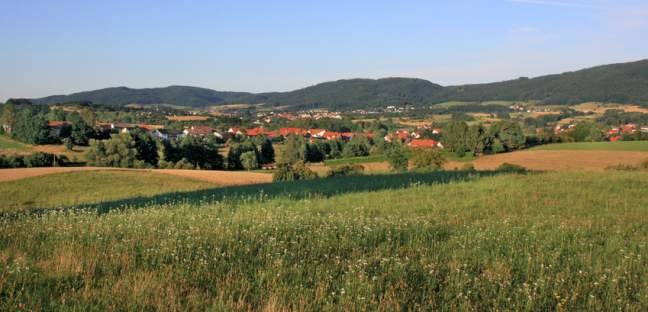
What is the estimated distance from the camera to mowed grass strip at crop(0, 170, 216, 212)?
3241 centimetres

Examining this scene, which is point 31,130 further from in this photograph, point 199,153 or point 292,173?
point 292,173

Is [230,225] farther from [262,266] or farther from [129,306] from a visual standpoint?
[129,306]

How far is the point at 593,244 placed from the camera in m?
7.83

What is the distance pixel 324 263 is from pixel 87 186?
118 ft

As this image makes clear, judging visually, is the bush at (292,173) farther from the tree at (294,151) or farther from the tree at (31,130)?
the tree at (31,130)

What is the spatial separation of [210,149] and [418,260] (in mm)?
71889

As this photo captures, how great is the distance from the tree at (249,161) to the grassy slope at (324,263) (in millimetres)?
64919

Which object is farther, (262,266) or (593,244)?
(593,244)

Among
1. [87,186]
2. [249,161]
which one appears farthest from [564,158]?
[87,186]

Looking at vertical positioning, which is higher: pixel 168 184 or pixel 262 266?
pixel 262 266

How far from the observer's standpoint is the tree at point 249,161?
75.0m

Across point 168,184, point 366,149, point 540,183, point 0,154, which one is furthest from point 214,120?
point 540,183

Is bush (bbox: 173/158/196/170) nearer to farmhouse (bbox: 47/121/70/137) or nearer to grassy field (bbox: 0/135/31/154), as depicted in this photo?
grassy field (bbox: 0/135/31/154)

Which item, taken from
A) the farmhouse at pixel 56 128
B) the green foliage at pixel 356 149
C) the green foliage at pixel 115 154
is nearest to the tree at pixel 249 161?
the green foliage at pixel 115 154
